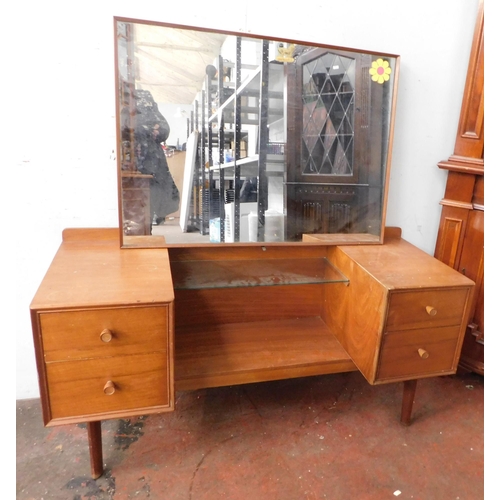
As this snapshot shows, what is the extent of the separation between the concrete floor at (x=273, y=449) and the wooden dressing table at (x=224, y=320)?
108mm

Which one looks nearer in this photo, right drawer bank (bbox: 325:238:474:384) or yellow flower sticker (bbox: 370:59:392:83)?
right drawer bank (bbox: 325:238:474:384)

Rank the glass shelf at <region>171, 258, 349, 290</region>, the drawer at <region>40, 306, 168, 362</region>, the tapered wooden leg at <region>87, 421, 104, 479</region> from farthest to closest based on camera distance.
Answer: the glass shelf at <region>171, 258, 349, 290</region>
the tapered wooden leg at <region>87, 421, 104, 479</region>
the drawer at <region>40, 306, 168, 362</region>

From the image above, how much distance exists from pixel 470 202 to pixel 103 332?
1379 millimetres

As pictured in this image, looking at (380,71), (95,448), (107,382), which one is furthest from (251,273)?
(380,71)

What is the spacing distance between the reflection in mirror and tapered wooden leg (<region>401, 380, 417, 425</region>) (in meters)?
0.52

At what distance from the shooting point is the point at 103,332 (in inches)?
32.4

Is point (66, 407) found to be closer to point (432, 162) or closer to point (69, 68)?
point (69, 68)

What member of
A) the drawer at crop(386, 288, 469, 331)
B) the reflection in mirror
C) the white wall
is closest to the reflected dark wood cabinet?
the white wall

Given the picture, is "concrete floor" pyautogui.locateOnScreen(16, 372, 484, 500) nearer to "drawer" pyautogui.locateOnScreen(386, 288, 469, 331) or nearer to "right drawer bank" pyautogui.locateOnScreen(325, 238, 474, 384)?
"right drawer bank" pyautogui.locateOnScreen(325, 238, 474, 384)

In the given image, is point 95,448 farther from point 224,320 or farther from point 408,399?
point 408,399

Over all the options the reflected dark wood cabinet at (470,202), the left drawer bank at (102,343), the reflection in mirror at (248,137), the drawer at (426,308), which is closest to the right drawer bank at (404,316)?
the drawer at (426,308)

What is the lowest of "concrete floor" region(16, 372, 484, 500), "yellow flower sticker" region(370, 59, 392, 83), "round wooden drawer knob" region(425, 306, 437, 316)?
"concrete floor" region(16, 372, 484, 500)

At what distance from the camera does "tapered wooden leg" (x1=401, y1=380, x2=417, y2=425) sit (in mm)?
1234

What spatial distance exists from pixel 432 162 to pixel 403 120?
0.22 metres
